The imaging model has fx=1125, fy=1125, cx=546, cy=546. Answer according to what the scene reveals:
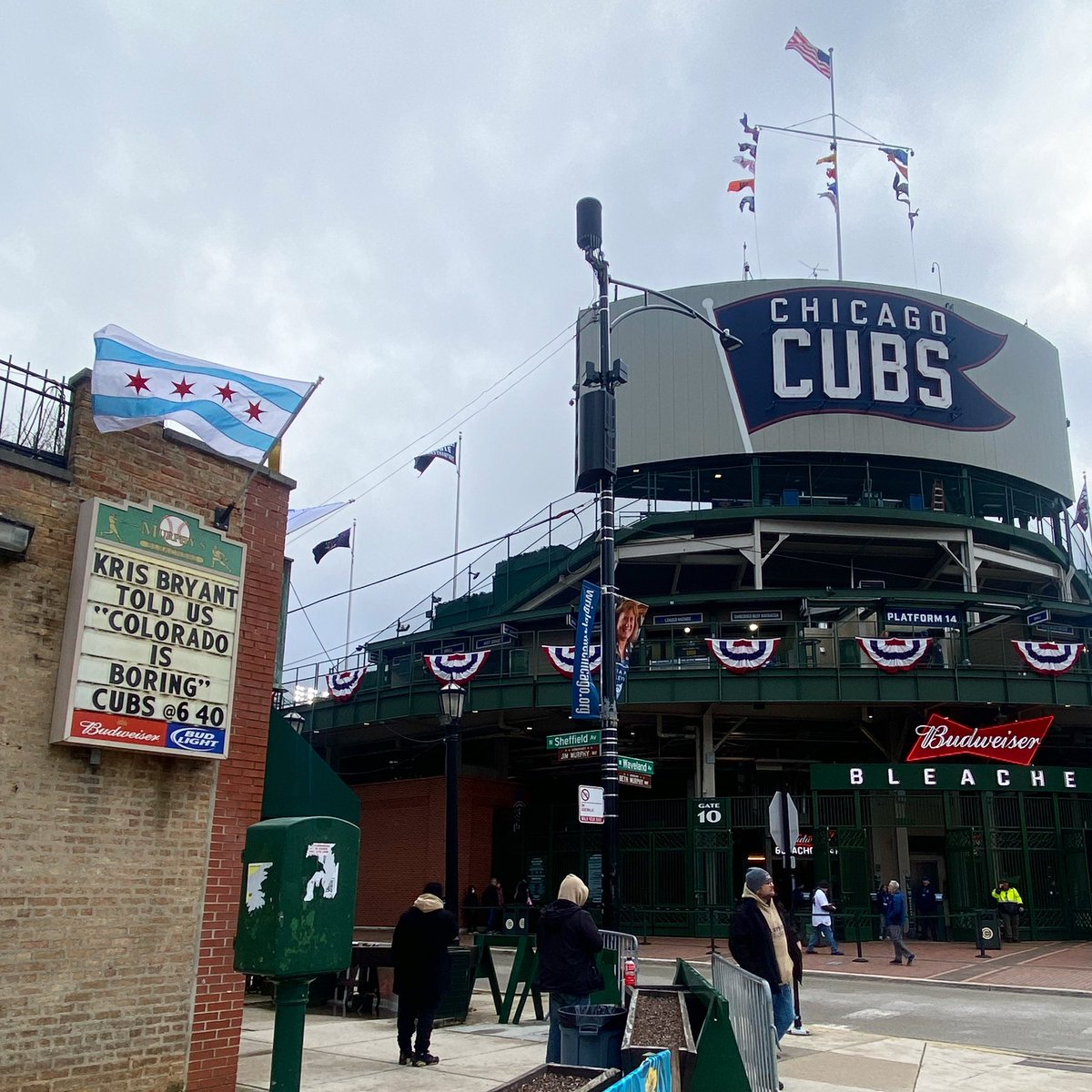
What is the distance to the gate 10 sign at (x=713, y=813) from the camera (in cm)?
2723

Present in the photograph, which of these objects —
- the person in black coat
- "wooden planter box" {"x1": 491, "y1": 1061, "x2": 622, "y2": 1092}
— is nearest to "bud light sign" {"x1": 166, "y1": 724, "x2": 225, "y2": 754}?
the person in black coat

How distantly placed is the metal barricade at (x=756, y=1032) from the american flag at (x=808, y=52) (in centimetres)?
4091

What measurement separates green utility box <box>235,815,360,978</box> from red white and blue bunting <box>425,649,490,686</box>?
23.1 meters

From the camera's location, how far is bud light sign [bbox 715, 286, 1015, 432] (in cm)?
3769

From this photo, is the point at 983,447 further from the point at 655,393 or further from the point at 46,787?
the point at 46,787

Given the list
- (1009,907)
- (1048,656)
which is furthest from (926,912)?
(1048,656)

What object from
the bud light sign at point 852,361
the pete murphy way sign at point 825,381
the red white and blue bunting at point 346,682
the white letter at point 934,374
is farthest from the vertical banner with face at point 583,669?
the white letter at point 934,374

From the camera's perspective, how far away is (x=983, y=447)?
126ft

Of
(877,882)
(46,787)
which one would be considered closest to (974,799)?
(877,882)

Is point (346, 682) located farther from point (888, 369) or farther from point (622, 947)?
point (622, 947)

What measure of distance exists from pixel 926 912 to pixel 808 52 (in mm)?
31383

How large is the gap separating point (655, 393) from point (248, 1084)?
31.7m

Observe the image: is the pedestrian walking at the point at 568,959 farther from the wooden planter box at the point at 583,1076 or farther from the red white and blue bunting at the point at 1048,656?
the red white and blue bunting at the point at 1048,656

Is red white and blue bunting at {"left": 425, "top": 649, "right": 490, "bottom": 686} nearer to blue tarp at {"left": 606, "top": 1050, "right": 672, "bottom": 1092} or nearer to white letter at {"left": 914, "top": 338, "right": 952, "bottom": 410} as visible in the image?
white letter at {"left": 914, "top": 338, "right": 952, "bottom": 410}
